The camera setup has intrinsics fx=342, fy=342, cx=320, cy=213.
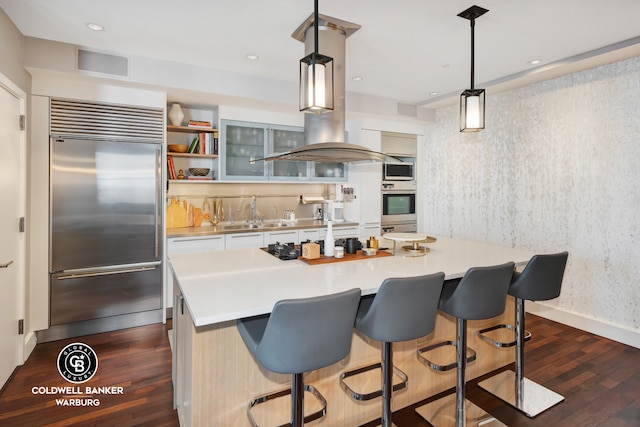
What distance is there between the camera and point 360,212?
15.7ft

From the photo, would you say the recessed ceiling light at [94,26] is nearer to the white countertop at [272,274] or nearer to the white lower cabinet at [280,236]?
the white countertop at [272,274]

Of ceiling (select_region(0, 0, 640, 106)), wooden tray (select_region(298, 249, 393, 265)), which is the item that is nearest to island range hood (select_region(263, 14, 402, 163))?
ceiling (select_region(0, 0, 640, 106))

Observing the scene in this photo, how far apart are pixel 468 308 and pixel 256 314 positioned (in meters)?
1.18

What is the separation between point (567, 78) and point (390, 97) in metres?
1.93

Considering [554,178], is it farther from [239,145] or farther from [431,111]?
[239,145]

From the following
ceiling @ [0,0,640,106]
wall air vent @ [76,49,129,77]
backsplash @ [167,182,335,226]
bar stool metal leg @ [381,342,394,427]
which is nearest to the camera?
bar stool metal leg @ [381,342,394,427]

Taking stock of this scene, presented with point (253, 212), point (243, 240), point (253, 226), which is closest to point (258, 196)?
point (253, 212)

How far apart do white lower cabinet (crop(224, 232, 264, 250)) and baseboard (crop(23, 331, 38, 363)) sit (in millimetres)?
1819

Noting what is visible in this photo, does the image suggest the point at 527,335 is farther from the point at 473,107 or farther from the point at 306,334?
the point at 306,334

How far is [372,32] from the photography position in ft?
8.89

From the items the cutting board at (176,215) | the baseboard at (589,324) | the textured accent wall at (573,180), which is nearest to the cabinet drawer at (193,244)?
the cutting board at (176,215)

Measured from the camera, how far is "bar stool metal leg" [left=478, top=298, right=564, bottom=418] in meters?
2.23

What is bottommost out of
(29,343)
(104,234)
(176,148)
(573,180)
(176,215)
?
(29,343)

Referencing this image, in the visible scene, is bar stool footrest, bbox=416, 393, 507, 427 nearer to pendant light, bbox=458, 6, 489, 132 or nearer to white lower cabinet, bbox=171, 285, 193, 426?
white lower cabinet, bbox=171, 285, 193, 426
